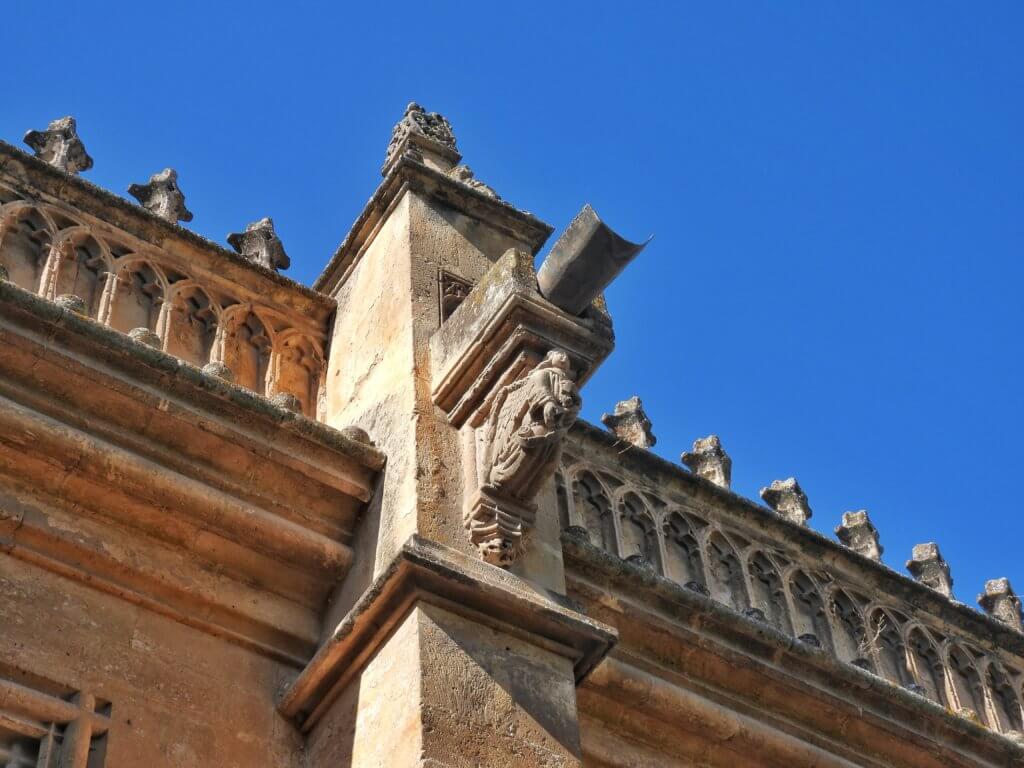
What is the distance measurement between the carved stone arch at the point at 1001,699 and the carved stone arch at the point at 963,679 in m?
0.04

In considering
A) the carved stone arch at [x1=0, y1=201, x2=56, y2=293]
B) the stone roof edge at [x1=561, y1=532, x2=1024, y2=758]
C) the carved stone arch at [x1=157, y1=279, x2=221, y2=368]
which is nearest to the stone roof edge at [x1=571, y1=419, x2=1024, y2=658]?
the stone roof edge at [x1=561, y1=532, x2=1024, y2=758]

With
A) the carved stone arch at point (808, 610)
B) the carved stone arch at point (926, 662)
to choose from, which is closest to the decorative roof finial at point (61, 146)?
the carved stone arch at point (808, 610)

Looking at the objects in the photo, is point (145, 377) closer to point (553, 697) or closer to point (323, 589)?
point (323, 589)

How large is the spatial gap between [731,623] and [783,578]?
1084mm

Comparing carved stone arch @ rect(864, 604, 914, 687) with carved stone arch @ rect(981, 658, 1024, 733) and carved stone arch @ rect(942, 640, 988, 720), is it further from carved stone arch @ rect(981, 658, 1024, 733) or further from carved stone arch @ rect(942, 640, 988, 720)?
carved stone arch @ rect(981, 658, 1024, 733)

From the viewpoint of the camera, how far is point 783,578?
811cm

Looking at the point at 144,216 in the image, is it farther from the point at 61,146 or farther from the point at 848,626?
the point at 848,626

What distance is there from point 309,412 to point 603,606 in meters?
1.58

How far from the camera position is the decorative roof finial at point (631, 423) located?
8.73 m

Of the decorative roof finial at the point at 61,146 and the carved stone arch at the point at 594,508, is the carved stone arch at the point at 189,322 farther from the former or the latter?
the carved stone arch at the point at 594,508

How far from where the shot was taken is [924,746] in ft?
24.7

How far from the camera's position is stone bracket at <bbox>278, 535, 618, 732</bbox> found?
5.76 metres

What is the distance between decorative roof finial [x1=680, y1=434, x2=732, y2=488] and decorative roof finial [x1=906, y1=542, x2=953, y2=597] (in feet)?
4.24

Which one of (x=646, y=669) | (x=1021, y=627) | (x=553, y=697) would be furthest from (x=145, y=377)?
(x=1021, y=627)
